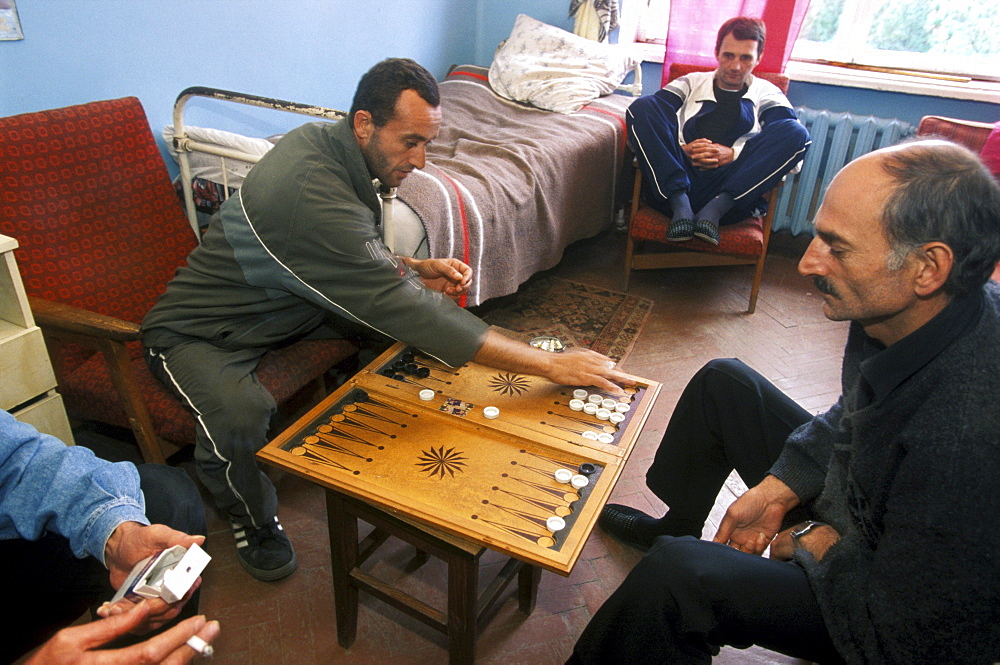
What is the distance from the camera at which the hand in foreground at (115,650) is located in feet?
2.81

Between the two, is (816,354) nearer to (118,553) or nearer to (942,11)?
(942,11)

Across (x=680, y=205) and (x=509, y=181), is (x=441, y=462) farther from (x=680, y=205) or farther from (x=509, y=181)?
(x=680, y=205)

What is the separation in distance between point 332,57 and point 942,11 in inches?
136

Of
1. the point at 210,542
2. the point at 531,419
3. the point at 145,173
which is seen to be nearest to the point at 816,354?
the point at 531,419

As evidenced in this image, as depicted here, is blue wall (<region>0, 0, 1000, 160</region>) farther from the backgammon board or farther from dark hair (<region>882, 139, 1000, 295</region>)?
dark hair (<region>882, 139, 1000, 295</region>)

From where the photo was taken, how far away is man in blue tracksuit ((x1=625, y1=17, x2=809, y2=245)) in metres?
3.28

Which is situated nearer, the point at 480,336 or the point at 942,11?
the point at 480,336

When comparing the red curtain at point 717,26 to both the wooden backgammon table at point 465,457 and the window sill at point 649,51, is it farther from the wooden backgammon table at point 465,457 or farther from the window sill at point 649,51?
the wooden backgammon table at point 465,457

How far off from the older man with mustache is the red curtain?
3.08 meters

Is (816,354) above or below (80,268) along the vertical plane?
below

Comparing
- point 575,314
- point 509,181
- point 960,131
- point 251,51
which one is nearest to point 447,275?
point 509,181

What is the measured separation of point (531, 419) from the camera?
5.17ft

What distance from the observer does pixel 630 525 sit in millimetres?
2018

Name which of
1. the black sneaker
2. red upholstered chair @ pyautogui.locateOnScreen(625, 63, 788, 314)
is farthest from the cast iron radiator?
the black sneaker
